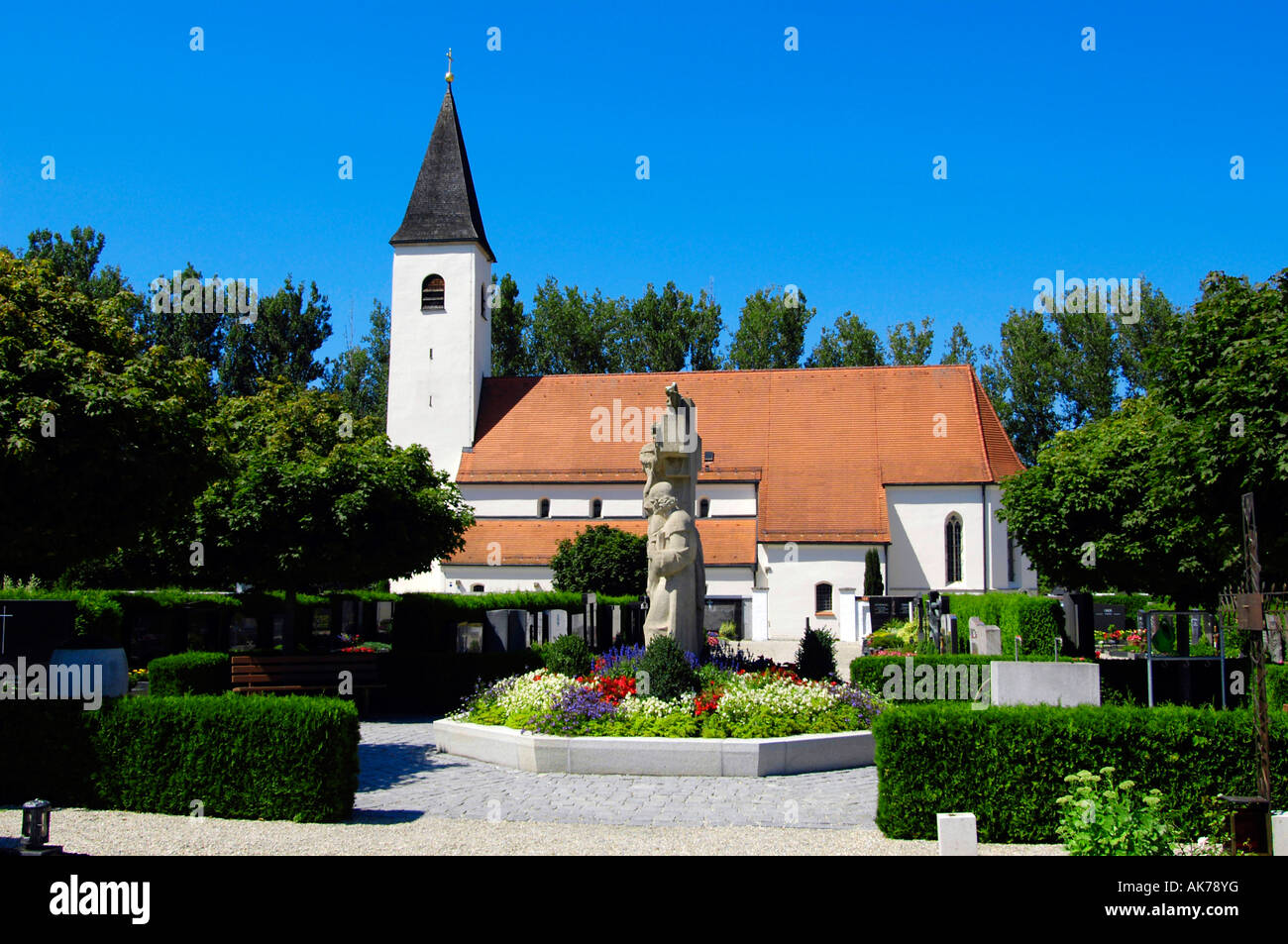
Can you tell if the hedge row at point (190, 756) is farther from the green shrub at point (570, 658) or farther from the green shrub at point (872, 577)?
the green shrub at point (872, 577)

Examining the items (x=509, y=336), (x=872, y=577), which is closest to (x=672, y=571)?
(x=872, y=577)

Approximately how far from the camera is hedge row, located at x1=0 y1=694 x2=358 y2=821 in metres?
9.83

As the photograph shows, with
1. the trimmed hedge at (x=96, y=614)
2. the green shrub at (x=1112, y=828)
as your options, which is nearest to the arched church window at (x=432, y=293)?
the trimmed hedge at (x=96, y=614)

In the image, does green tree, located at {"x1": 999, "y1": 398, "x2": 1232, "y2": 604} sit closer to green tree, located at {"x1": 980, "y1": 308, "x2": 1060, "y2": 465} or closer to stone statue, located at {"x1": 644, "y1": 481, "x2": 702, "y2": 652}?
stone statue, located at {"x1": 644, "y1": 481, "x2": 702, "y2": 652}

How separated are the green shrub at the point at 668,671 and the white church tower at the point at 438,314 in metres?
32.8

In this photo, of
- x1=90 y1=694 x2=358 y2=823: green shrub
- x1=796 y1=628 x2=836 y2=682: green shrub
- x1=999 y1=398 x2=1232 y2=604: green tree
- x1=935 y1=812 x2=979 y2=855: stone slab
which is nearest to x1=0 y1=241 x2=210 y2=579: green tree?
x1=90 y1=694 x2=358 y2=823: green shrub

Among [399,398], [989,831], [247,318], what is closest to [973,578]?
[399,398]

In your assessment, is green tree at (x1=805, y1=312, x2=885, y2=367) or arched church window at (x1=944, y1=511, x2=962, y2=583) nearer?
arched church window at (x1=944, y1=511, x2=962, y2=583)

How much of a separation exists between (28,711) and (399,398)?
3680 cm

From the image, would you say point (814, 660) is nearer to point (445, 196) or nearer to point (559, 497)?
point (559, 497)

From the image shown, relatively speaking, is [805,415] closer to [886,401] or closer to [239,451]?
[886,401]

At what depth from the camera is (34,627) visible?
13.7 meters

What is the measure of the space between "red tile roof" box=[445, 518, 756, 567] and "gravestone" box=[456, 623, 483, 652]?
52.6ft

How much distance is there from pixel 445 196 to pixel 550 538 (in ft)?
53.1
